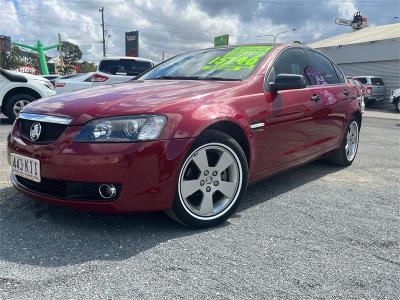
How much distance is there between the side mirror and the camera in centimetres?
356

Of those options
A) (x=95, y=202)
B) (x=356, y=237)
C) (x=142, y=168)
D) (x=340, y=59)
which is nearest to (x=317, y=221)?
(x=356, y=237)

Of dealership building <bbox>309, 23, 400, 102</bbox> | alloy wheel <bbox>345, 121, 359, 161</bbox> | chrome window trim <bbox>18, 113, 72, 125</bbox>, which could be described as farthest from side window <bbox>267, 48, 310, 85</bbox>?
dealership building <bbox>309, 23, 400, 102</bbox>

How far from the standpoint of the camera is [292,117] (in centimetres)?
388

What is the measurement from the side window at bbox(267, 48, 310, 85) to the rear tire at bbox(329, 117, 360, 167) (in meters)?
1.23

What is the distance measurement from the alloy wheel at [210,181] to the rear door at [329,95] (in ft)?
5.15

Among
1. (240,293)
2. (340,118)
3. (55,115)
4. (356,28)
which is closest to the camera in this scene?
(240,293)

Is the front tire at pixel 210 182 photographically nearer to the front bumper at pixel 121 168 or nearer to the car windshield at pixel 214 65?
the front bumper at pixel 121 168

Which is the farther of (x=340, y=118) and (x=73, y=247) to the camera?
(x=340, y=118)

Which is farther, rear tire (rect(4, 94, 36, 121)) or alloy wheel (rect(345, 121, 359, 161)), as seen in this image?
rear tire (rect(4, 94, 36, 121))

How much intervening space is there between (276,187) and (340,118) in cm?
127

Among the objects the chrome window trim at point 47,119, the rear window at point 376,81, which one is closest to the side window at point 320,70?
the chrome window trim at point 47,119

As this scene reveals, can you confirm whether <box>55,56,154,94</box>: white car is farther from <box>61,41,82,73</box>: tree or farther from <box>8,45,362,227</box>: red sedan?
<box>61,41,82,73</box>: tree

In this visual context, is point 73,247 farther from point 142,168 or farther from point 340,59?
point 340,59

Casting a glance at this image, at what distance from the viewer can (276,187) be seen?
4324mm
